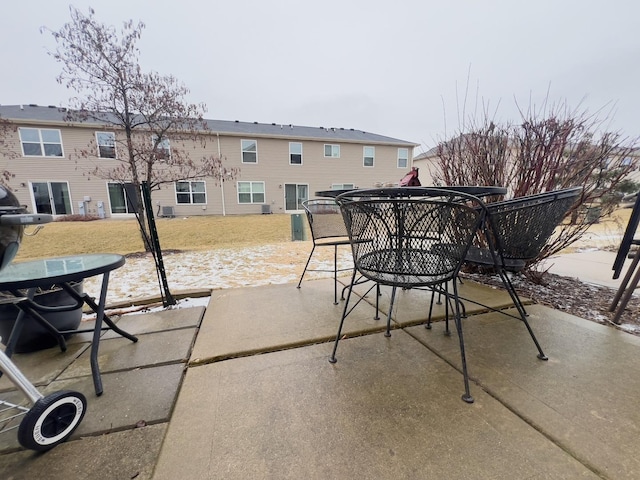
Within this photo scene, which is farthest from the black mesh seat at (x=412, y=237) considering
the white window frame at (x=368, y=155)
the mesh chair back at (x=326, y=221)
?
the white window frame at (x=368, y=155)

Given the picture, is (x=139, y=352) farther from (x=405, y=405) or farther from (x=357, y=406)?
(x=405, y=405)

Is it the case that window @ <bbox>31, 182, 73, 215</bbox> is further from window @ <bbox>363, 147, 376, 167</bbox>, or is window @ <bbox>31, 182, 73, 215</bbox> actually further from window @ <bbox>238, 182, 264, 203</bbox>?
window @ <bbox>363, 147, 376, 167</bbox>

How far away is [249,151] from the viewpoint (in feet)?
44.2

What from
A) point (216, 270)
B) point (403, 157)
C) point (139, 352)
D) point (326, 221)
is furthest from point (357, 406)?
point (403, 157)

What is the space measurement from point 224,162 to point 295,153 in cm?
367

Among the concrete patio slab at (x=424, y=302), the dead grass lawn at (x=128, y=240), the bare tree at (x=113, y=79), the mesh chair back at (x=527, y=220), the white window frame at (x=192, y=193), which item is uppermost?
the bare tree at (x=113, y=79)

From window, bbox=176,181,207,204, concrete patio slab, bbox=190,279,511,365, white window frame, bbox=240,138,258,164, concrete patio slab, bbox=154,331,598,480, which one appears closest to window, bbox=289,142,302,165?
white window frame, bbox=240,138,258,164

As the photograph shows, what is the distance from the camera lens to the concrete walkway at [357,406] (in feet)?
2.88

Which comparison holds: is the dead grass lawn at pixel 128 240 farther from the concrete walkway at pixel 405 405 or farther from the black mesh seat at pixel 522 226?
the black mesh seat at pixel 522 226

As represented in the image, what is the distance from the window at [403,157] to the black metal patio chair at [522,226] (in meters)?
15.1

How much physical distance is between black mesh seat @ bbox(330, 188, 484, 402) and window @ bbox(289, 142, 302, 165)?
13297 mm

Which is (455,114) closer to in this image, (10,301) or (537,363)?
(537,363)

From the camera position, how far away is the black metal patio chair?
4.80 ft

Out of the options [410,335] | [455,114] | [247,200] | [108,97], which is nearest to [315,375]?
[410,335]
